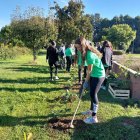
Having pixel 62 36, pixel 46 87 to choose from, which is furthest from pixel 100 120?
pixel 62 36

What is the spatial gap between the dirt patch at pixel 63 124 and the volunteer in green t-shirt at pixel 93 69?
197mm

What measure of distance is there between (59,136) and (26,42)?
23.4 m

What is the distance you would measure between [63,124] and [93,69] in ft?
4.78

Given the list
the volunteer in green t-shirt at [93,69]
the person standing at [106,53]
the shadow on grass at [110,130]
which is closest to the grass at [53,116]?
the shadow on grass at [110,130]

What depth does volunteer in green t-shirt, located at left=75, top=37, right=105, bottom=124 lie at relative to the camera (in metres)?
6.94

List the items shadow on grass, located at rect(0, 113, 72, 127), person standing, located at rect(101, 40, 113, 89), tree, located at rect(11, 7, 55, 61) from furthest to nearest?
1. tree, located at rect(11, 7, 55, 61)
2. person standing, located at rect(101, 40, 113, 89)
3. shadow on grass, located at rect(0, 113, 72, 127)

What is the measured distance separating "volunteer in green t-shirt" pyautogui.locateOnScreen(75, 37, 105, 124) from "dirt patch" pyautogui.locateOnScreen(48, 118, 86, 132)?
197 millimetres

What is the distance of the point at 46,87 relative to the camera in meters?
12.6

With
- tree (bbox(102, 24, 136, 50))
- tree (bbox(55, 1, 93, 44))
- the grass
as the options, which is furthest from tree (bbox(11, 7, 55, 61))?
tree (bbox(102, 24, 136, 50))

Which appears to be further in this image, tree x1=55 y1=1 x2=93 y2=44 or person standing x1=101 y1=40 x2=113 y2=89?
tree x1=55 y1=1 x2=93 y2=44

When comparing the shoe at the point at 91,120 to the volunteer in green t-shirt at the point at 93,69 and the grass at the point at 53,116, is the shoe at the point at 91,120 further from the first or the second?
the grass at the point at 53,116

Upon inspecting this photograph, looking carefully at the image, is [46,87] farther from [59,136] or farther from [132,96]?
[59,136]

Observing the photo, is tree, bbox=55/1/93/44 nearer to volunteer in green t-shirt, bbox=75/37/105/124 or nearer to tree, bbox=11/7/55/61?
tree, bbox=11/7/55/61

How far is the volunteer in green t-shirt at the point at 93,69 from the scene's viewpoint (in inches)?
273
